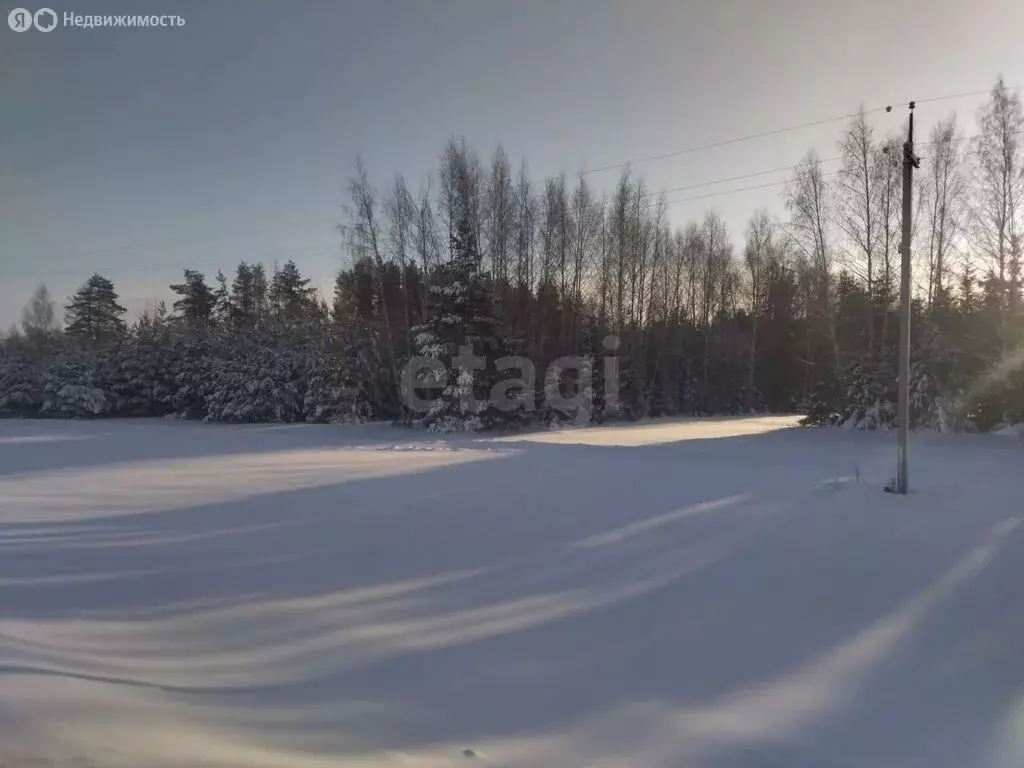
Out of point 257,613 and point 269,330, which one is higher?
point 269,330

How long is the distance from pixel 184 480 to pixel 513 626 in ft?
27.4

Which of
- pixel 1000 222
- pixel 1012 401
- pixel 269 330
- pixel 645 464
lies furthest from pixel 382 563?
pixel 269 330

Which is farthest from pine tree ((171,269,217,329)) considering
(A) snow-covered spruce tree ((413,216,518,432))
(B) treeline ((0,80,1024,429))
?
(A) snow-covered spruce tree ((413,216,518,432))

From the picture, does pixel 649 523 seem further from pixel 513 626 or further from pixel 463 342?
pixel 463 342

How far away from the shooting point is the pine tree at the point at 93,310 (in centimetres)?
4581

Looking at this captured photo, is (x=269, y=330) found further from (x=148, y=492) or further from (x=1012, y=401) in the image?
(x=1012, y=401)

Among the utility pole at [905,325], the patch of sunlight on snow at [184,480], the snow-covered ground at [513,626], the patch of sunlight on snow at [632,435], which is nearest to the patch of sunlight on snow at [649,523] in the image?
the snow-covered ground at [513,626]

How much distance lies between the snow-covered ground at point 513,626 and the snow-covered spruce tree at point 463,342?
1374 cm

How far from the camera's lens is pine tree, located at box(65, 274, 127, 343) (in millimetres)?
45812

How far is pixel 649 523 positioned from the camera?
25.8ft

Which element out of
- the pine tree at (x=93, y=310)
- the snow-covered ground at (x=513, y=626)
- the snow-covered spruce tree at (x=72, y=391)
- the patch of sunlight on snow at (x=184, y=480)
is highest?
the pine tree at (x=93, y=310)

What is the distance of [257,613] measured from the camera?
478 centimetres

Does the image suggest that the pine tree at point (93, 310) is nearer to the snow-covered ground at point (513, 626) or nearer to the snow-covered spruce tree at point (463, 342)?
the snow-covered spruce tree at point (463, 342)

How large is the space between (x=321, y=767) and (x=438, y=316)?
2176cm
